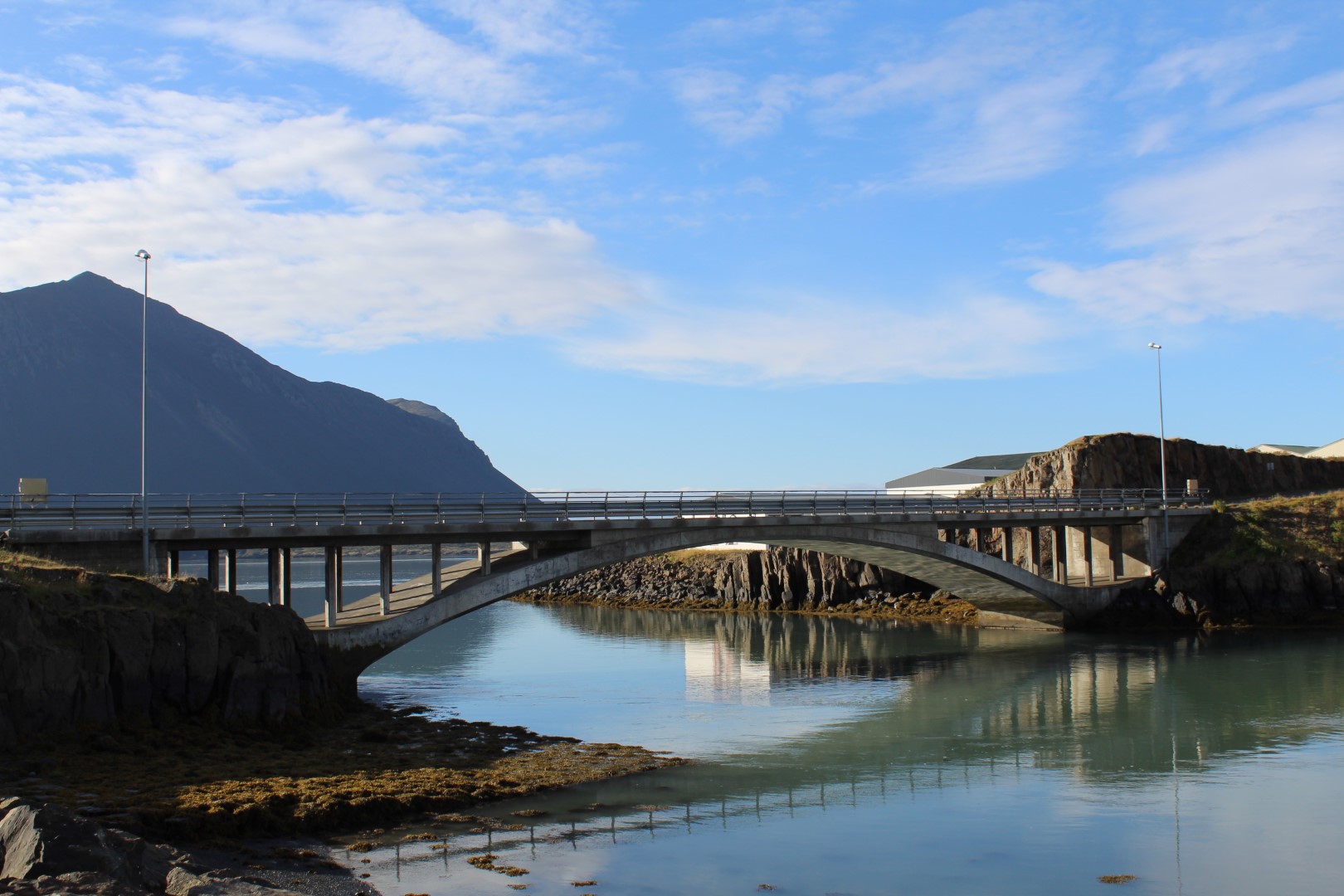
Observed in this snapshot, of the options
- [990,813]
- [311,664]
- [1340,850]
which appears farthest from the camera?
[311,664]

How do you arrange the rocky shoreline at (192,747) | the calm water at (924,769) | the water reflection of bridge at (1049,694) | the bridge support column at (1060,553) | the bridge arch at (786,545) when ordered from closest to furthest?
1. the rocky shoreline at (192,747)
2. the calm water at (924,769)
3. the water reflection of bridge at (1049,694)
4. the bridge arch at (786,545)
5. the bridge support column at (1060,553)

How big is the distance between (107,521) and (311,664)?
773 centimetres

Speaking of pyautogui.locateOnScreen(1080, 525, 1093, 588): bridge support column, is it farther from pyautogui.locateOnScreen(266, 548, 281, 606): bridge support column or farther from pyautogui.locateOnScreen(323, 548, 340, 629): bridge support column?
pyautogui.locateOnScreen(266, 548, 281, 606): bridge support column

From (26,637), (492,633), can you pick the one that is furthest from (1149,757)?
(492,633)

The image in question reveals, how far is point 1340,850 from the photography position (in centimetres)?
1997

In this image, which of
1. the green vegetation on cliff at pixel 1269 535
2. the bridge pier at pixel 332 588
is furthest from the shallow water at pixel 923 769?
the green vegetation on cliff at pixel 1269 535

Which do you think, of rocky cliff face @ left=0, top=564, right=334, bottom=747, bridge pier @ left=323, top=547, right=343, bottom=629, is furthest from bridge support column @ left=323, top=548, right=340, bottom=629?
rocky cliff face @ left=0, top=564, right=334, bottom=747

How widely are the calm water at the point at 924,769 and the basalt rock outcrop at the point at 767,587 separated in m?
18.2

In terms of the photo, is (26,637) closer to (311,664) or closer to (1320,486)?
(311,664)

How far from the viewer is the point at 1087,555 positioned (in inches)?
2398

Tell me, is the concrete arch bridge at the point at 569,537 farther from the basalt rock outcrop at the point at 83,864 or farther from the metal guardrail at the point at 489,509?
the basalt rock outcrop at the point at 83,864

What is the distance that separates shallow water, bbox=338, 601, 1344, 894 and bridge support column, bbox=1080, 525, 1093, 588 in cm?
548

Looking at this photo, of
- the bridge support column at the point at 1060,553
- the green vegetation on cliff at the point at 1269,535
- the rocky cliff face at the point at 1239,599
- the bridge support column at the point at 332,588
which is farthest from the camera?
the green vegetation on cliff at the point at 1269,535

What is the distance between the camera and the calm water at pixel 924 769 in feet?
→ 61.4
